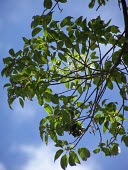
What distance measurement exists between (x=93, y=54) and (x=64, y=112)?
818 mm

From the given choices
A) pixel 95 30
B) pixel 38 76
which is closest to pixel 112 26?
pixel 95 30

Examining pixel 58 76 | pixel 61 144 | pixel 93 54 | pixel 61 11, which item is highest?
pixel 61 11

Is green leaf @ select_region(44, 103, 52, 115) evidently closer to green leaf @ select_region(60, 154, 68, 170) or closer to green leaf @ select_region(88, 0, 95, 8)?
green leaf @ select_region(60, 154, 68, 170)

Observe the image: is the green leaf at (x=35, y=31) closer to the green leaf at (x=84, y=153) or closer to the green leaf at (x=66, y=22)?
the green leaf at (x=66, y=22)

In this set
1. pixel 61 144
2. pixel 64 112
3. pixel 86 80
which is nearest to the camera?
pixel 64 112

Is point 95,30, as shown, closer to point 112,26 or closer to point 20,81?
point 112,26

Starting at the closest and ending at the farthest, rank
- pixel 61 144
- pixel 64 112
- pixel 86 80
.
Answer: pixel 64 112 < pixel 61 144 < pixel 86 80

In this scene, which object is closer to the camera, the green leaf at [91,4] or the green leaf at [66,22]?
the green leaf at [66,22]

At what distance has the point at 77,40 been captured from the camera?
280 centimetres

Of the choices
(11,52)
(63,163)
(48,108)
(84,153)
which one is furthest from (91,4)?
(63,163)

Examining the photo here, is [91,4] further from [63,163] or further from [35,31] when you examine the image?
[63,163]

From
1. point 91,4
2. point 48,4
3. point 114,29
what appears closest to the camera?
point 114,29

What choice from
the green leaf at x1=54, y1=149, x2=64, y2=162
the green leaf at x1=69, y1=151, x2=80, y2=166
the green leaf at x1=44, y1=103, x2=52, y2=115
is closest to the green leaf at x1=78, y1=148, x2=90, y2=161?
the green leaf at x1=69, y1=151, x2=80, y2=166

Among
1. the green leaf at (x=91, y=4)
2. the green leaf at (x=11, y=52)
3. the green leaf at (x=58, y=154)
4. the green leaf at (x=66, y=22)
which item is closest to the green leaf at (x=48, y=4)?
the green leaf at (x=66, y=22)
